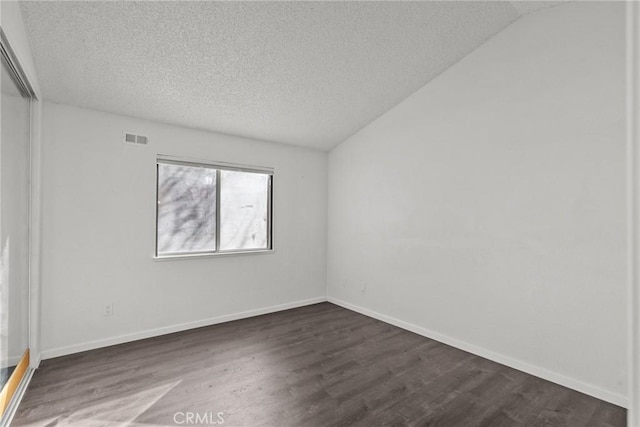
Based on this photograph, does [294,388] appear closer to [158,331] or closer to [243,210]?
[158,331]

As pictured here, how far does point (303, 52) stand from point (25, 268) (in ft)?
9.66

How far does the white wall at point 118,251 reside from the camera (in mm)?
2865

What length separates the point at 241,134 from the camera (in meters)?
3.94

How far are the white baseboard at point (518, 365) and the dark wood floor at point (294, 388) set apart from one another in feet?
0.23

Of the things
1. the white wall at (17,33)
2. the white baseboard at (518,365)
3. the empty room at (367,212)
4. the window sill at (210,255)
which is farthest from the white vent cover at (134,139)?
the white baseboard at (518,365)

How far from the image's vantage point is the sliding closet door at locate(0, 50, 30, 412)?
2.00 metres

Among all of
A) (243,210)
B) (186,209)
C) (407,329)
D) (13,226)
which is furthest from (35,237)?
(407,329)

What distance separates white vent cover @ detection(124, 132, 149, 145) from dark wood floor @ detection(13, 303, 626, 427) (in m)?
2.07

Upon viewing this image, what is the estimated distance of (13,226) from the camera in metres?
2.26

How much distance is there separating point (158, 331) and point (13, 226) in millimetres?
1701

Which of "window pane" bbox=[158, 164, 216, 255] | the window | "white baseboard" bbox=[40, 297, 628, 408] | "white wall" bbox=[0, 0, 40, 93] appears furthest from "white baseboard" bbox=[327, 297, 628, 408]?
"white wall" bbox=[0, 0, 40, 93]

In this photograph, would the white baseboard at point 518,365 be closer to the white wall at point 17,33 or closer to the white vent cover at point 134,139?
the white vent cover at point 134,139

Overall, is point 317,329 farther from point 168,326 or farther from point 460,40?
point 460,40

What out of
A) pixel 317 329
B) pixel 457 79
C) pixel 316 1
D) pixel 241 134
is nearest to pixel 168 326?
pixel 317 329
